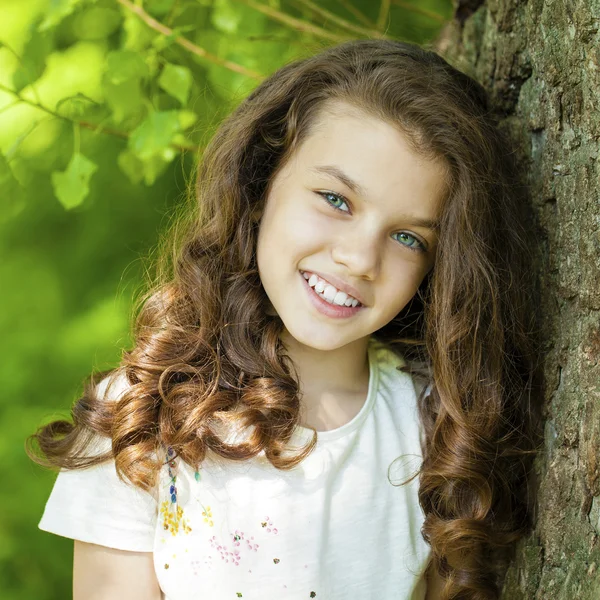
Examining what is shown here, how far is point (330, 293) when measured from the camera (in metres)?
1.59

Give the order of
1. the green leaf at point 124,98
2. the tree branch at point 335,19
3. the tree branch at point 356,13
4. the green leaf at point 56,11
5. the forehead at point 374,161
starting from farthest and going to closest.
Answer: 1. the tree branch at point 356,13
2. the tree branch at point 335,19
3. the green leaf at point 124,98
4. the green leaf at point 56,11
5. the forehead at point 374,161

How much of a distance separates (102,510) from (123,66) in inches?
40.6

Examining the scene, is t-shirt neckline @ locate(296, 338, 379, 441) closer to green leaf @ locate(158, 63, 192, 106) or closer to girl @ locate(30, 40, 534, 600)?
girl @ locate(30, 40, 534, 600)

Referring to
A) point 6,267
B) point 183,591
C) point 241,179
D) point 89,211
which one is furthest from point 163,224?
point 183,591

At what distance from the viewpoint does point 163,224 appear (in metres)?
2.42

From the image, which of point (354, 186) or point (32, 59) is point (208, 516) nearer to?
point (354, 186)

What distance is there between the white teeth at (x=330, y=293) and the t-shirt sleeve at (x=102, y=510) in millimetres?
511

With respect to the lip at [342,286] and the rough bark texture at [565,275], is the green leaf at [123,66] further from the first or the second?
the rough bark texture at [565,275]

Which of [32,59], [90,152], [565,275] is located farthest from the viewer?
[90,152]

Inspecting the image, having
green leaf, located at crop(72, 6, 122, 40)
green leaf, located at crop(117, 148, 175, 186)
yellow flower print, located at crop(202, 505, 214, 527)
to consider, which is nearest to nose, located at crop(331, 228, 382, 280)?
yellow flower print, located at crop(202, 505, 214, 527)

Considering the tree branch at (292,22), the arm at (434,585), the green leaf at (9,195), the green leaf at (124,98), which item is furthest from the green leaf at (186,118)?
the arm at (434,585)

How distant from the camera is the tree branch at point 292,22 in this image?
86.0 inches

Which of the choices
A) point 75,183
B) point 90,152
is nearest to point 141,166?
point 90,152

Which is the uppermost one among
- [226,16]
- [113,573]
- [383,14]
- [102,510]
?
[383,14]
